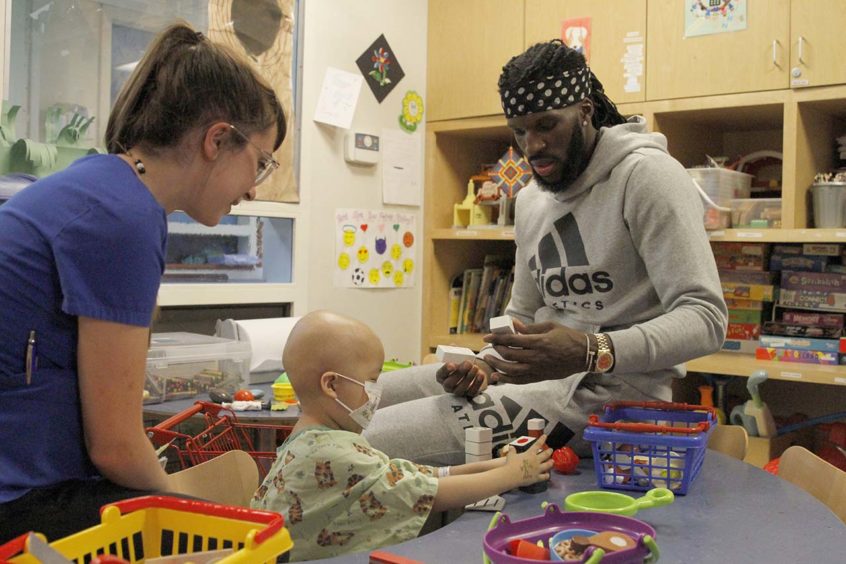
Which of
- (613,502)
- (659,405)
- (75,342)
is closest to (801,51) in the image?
(659,405)

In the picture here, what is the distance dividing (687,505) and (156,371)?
4.77 ft

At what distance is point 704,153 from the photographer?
11.0ft

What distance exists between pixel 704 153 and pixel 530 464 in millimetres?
2378

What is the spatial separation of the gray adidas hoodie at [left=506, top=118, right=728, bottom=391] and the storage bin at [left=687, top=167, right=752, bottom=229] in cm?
108

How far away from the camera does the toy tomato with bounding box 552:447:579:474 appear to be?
1.53m

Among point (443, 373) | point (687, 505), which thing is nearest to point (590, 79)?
point (443, 373)

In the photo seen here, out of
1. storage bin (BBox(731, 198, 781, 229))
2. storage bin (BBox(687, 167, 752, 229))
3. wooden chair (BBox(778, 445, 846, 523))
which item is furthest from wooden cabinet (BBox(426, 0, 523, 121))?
wooden chair (BBox(778, 445, 846, 523))

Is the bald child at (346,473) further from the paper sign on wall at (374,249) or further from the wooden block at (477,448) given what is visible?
the paper sign on wall at (374,249)

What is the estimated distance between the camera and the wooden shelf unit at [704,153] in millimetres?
2742

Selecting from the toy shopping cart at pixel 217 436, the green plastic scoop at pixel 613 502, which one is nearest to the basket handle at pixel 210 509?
the green plastic scoop at pixel 613 502

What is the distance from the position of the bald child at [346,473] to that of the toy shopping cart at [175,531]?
321 millimetres

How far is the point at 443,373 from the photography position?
Answer: 1.73 m

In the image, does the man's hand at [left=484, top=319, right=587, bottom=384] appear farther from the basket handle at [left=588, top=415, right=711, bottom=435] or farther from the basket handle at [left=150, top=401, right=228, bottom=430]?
the basket handle at [left=150, top=401, right=228, bottom=430]

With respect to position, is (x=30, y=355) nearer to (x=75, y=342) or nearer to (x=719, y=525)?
(x=75, y=342)
